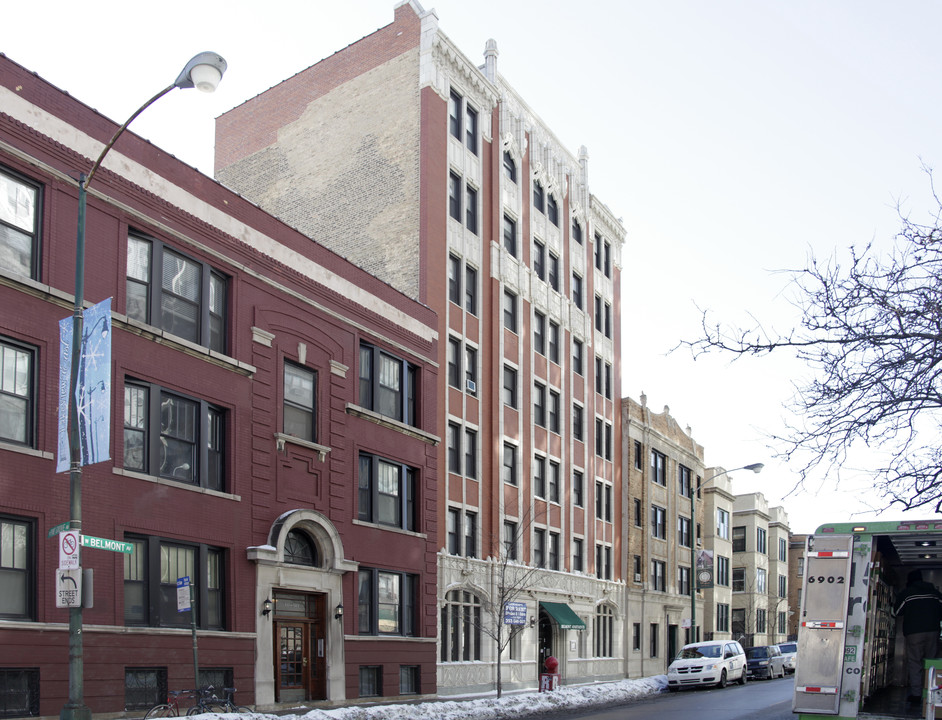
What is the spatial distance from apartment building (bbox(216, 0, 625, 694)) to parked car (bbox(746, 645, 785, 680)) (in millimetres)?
6179

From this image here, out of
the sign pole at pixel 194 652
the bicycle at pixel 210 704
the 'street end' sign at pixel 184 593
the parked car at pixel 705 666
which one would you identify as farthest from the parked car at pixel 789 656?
the 'street end' sign at pixel 184 593

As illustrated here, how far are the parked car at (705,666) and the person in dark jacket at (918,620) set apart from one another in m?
21.7

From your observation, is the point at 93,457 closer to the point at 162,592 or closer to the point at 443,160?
the point at 162,592

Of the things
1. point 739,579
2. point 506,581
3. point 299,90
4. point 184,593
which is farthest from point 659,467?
point 184,593

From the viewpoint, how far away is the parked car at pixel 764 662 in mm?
46188

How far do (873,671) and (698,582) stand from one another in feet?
113

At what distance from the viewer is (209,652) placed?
2142 cm

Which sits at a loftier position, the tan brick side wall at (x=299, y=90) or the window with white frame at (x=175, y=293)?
the tan brick side wall at (x=299, y=90)

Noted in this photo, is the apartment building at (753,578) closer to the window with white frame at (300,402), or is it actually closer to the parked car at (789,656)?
the parked car at (789,656)

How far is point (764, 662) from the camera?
46.4 meters

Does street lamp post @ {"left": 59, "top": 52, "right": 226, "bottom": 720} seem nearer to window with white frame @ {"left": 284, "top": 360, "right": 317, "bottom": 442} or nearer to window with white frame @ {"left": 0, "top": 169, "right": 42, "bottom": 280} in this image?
window with white frame @ {"left": 0, "top": 169, "right": 42, "bottom": 280}

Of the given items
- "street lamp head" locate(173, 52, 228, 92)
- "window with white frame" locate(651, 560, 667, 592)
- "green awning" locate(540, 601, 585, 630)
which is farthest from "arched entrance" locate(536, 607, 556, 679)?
"street lamp head" locate(173, 52, 228, 92)

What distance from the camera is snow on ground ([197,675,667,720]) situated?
21266 millimetres

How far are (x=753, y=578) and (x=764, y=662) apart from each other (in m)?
30.6
